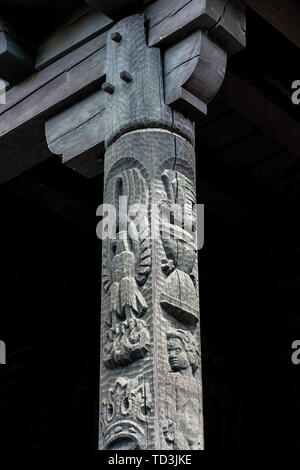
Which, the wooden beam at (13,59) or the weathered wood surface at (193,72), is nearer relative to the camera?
the weathered wood surface at (193,72)

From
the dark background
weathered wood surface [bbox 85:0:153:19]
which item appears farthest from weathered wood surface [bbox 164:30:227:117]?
the dark background

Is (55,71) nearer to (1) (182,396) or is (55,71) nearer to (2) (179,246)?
(2) (179,246)

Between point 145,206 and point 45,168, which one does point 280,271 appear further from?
point 145,206

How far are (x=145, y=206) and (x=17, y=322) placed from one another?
3.49 meters

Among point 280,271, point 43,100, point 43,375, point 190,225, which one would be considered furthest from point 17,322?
point 190,225

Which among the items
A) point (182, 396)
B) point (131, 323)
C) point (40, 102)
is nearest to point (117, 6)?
point (40, 102)

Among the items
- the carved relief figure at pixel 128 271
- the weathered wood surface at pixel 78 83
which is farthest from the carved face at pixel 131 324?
the weathered wood surface at pixel 78 83

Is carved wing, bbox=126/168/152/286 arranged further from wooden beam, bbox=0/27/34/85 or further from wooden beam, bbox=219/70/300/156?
wooden beam, bbox=219/70/300/156

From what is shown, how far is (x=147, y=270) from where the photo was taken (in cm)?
359

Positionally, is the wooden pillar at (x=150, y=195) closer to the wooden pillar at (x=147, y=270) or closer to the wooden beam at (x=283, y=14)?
the wooden pillar at (x=147, y=270)

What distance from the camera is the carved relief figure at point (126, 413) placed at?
3336 millimetres

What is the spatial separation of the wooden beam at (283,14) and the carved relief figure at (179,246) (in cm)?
90

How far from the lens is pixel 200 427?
3.44 metres

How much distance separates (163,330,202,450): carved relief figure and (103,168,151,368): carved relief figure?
112mm
